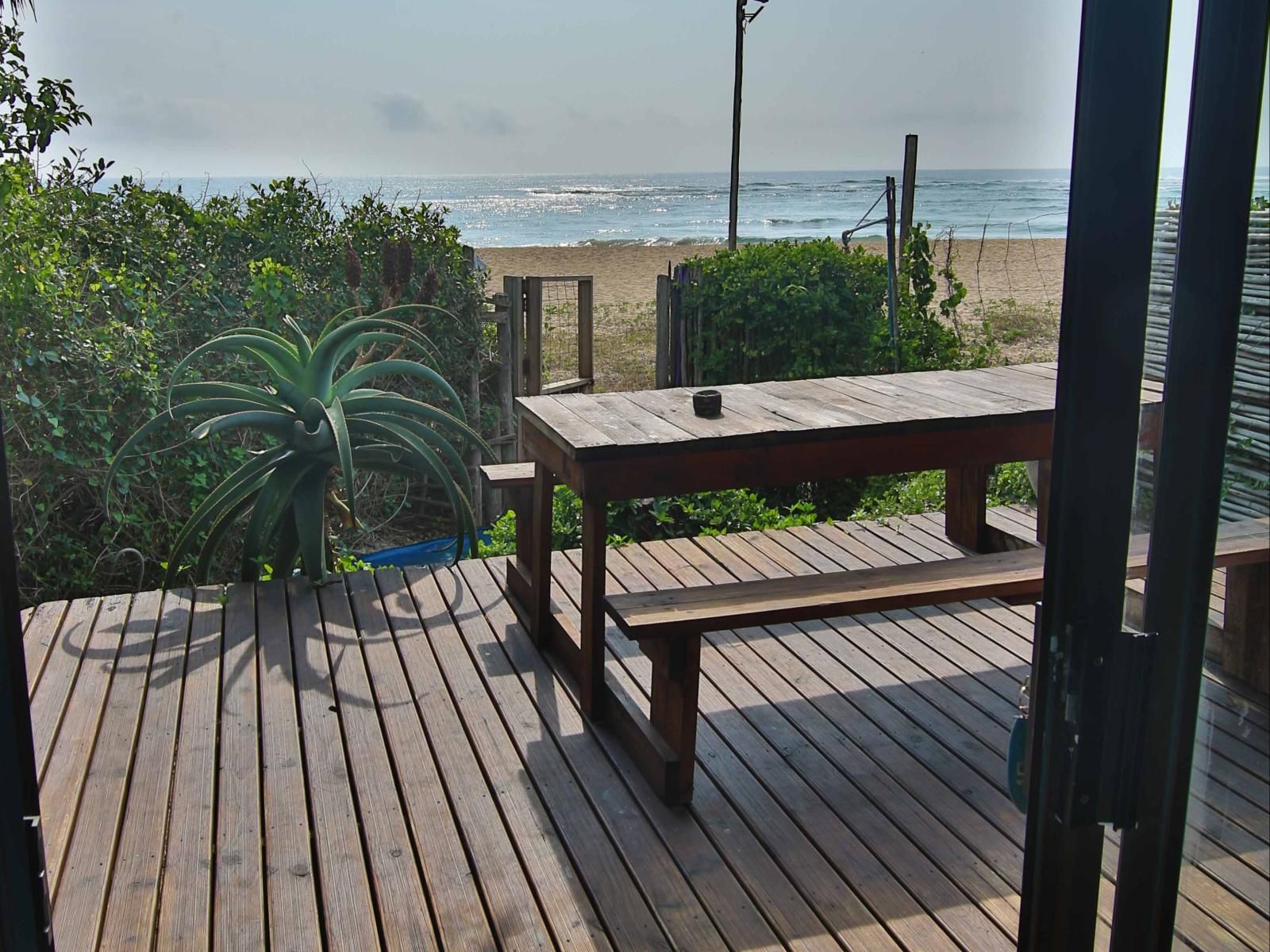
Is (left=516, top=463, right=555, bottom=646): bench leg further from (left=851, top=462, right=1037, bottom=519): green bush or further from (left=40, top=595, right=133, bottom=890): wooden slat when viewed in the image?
(left=851, top=462, right=1037, bottom=519): green bush

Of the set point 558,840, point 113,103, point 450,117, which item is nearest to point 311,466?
point 558,840

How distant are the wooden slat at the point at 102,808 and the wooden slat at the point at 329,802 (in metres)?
0.40

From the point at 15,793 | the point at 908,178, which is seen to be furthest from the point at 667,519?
the point at 908,178

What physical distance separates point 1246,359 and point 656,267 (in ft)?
94.1

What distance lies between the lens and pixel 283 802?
7.80ft

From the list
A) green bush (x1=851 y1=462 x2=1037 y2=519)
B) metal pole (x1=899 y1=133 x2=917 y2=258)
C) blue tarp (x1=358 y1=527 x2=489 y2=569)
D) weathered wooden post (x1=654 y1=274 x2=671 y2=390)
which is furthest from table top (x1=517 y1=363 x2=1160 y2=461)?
metal pole (x1=899 y1=133 x2=917 y2=258)

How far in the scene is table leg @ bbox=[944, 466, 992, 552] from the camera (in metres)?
3.95

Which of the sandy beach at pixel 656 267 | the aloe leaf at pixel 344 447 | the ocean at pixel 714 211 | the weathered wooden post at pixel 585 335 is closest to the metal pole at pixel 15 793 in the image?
the aloe leaf at pixel 344 447

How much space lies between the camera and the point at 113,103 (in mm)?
38375

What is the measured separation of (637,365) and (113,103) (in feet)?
111

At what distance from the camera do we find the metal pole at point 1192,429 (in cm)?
73

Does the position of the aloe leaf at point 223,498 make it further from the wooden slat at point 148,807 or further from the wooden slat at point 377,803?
the wooden slat at point 377,803

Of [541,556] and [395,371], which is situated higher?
[395,371]

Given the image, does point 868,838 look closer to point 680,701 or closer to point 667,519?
point 680,701
